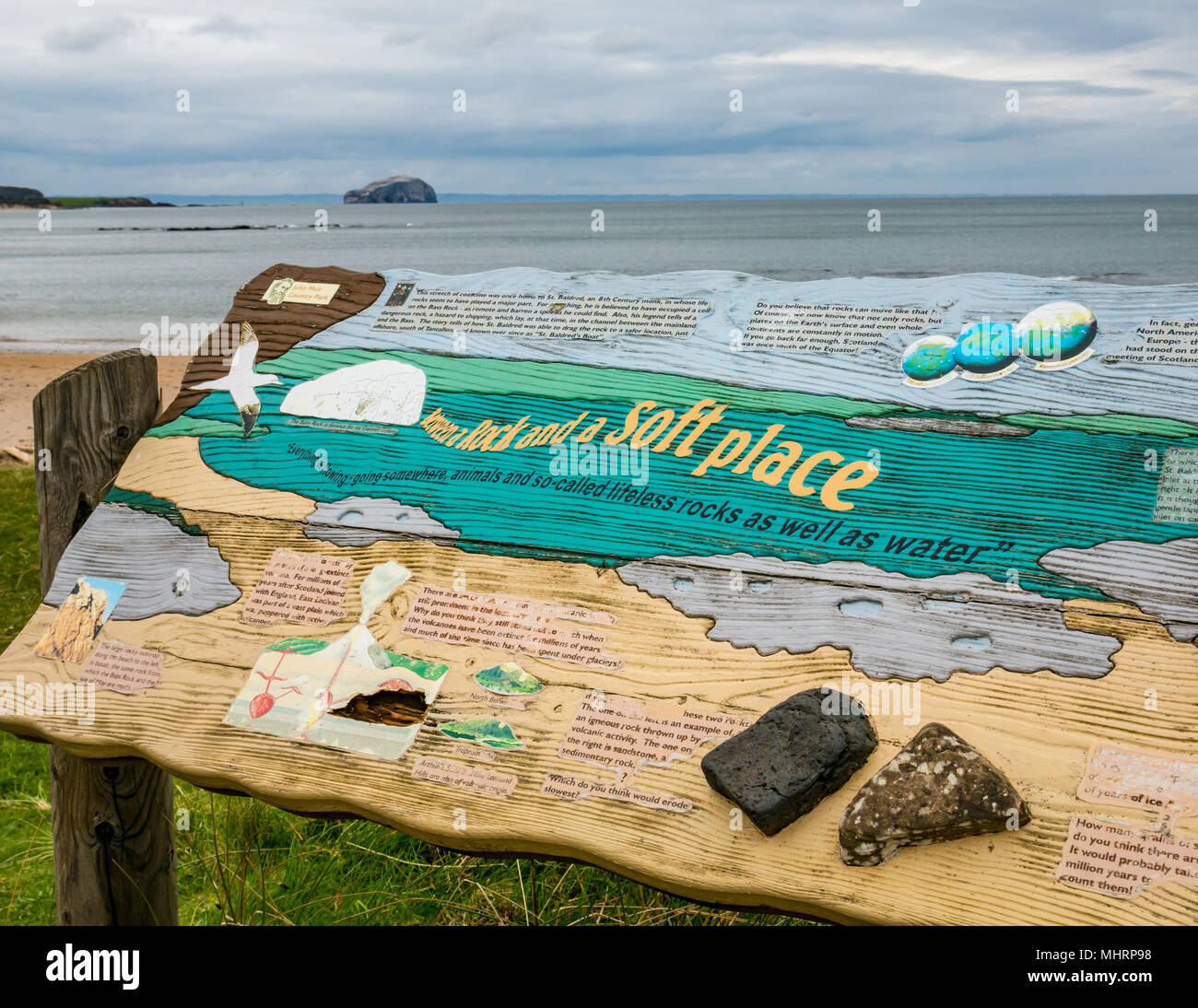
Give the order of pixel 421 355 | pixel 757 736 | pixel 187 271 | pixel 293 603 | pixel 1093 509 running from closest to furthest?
pixel 757 736, pixel 1093 509, pixel 293 603, pixel 421 355, pixel 187 271

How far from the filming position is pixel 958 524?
1.77 metres

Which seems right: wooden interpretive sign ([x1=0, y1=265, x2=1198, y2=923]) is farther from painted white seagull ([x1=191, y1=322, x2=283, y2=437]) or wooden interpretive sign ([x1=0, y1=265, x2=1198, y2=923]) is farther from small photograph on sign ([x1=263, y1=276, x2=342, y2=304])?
small photograph on sign ([x1=263, y1=276, x2=342, y2=304])

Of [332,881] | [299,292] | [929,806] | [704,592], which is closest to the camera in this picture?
[929,806]

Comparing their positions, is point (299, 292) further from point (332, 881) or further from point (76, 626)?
point (332, 881)

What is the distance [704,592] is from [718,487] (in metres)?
0.24

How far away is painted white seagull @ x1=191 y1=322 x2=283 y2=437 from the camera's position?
2.45m

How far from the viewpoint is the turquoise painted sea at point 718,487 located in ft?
5.72

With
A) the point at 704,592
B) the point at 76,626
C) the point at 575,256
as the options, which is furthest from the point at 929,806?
the point at 575,256

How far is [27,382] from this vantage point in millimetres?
13797

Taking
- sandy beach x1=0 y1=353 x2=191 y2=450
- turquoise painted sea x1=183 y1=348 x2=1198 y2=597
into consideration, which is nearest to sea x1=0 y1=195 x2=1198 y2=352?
sandy beach x1=0 y1=353 x2=191 y2=450

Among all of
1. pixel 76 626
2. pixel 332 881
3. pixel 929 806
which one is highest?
pixel 76 626
